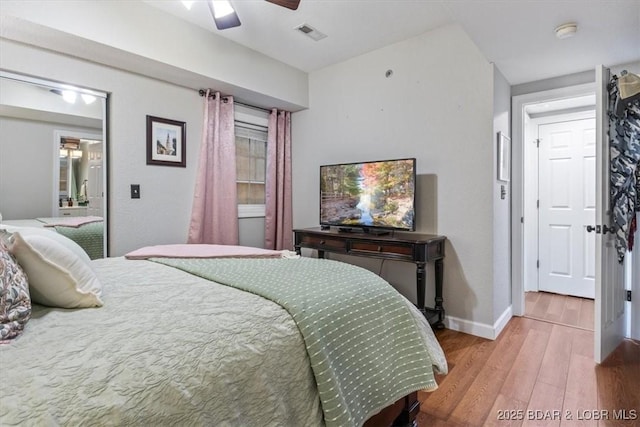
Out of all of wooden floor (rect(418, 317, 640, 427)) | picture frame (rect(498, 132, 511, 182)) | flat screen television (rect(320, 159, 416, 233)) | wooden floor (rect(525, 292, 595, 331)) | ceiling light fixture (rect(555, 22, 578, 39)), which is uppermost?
ceiling light fixture (rect(555, 22, 578, 39))

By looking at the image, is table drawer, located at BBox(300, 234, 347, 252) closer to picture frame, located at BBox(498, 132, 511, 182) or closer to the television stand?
the television stand

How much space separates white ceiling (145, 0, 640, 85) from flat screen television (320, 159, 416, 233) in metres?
1.08

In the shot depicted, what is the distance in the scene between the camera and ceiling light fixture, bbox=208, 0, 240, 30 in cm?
203

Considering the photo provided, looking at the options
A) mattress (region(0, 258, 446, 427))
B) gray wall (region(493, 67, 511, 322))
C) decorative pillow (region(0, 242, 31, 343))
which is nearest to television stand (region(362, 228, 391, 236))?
gray wall (region(493, 67, 511, 322))

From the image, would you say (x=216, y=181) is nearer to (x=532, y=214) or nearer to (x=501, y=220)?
(x=501, y=220)

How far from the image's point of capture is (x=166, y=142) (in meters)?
2.90

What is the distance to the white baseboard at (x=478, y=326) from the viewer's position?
2691 mm

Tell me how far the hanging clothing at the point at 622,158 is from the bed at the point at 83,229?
12.1ft

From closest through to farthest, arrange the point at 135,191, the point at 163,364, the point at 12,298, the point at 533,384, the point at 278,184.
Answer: the point at 163,364, the point at 12,298, the point at 533,384, the point at 135,191, the point at 278,184

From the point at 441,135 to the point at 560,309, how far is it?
2.19 metres

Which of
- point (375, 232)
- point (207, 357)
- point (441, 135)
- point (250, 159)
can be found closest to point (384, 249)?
point (375, 232)

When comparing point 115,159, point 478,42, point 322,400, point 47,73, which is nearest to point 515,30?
point 478,42

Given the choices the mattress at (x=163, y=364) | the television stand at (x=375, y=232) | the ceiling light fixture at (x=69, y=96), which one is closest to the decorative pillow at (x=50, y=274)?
the mattress at (x=163, y=364)

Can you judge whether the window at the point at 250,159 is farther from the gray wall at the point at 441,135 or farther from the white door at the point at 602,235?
the white door at the point at 602,235
